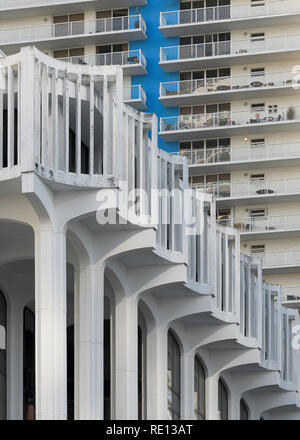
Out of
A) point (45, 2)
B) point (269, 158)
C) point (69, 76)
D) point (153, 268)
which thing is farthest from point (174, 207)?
point (45, 2)

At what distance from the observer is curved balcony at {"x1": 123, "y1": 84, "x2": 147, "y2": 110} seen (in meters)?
87.8

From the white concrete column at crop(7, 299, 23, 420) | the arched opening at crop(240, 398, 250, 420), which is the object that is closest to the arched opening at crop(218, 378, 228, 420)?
the arched opening at crop(240, 398, 250, 420)

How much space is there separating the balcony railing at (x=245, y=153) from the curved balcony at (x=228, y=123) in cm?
95

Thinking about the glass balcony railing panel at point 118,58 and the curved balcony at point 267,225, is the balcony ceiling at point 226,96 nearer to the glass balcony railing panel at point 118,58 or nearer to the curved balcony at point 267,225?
the glass balcony railing panel at point 118,58

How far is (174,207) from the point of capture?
45.3 meters

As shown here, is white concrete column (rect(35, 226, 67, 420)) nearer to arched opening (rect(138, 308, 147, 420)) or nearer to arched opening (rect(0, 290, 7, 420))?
arched opening (rect(0, 290, 7, 420))

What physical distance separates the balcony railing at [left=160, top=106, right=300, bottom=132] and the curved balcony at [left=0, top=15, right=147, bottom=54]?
19.2ft

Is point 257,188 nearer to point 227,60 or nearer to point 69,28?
point 227,60

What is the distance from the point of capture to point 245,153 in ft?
286

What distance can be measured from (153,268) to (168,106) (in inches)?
1782

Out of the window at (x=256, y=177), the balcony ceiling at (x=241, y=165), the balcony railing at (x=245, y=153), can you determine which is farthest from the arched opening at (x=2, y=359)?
the window at (x=256, y=177)

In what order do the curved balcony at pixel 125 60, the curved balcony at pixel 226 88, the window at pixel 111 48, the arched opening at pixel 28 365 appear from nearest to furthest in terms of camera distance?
1. the arched opening at pixel 28 365
2. the curved balcony at pixel 226 88
3. the curved balcony at pixel 125 60
4. the window at pixel 111 48

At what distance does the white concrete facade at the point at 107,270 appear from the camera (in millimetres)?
37125

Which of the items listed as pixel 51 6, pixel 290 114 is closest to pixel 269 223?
pixel 290 114
